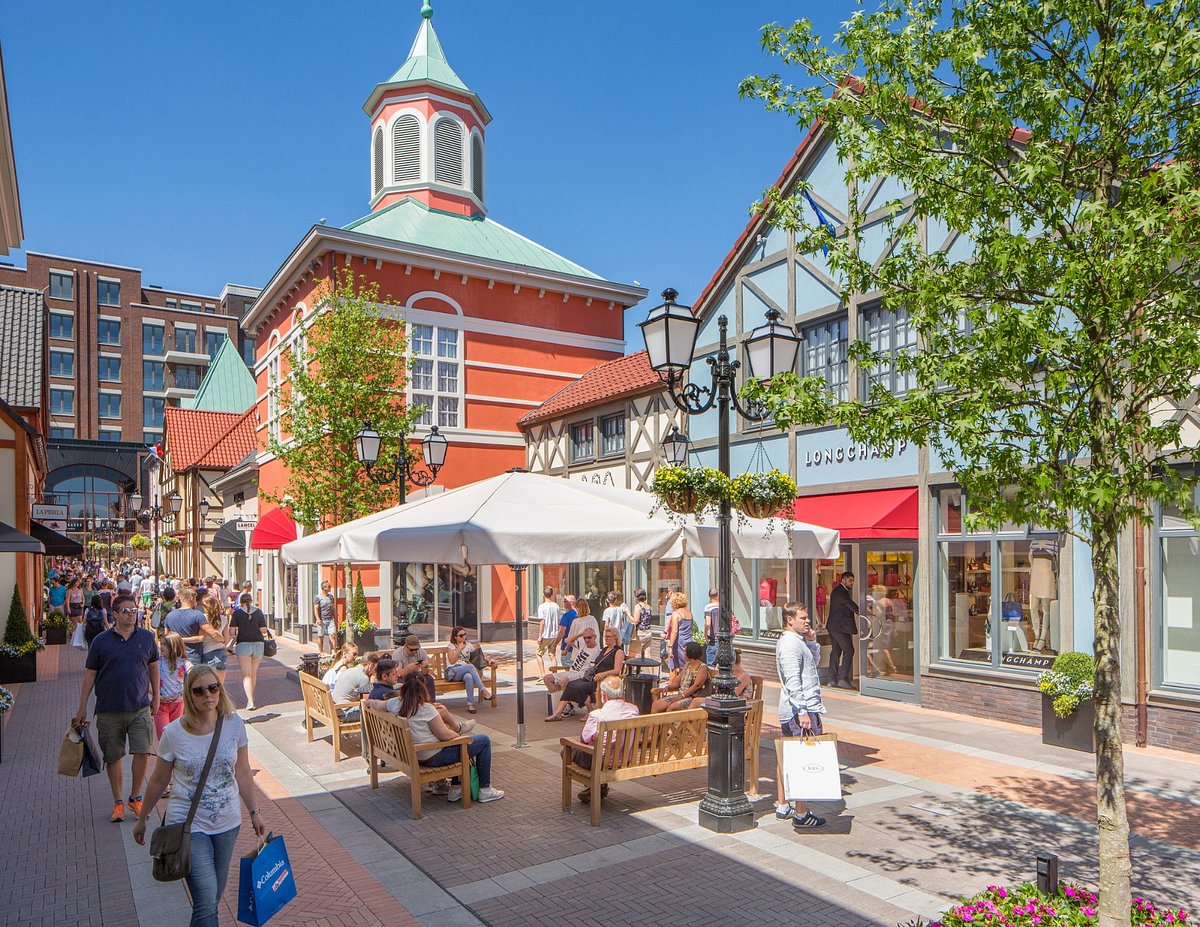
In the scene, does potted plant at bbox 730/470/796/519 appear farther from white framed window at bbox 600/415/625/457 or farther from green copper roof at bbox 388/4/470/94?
green copper roof at bbox 388/4/470/94

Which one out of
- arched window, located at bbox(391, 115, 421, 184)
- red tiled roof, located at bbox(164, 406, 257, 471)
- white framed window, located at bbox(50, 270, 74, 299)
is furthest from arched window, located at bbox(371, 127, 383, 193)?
white framed window, located at bbox(50, 270, 74, 299)

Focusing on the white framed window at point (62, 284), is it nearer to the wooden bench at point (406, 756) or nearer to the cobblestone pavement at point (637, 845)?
the cobblestone pavement at point (637, 845)

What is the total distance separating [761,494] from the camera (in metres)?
8.63

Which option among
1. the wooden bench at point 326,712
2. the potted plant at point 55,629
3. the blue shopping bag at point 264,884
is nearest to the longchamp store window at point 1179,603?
the wooden bench at point 326,712

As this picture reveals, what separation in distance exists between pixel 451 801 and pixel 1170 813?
6.38 metres

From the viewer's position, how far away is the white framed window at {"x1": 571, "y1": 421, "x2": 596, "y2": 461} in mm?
22297

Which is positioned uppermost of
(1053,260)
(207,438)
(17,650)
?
(207,438)

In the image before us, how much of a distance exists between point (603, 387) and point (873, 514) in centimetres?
Result: 992

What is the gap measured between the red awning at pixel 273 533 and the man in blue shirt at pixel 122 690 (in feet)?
36.0

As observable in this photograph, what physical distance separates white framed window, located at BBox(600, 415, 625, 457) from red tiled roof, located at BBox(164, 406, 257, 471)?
22.8 meters

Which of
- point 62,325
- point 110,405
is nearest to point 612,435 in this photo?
point 110,405

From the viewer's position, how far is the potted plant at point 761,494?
339 inches

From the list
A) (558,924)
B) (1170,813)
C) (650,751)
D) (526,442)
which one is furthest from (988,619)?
(526,442)

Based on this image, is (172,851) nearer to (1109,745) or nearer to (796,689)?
(1109,745)
